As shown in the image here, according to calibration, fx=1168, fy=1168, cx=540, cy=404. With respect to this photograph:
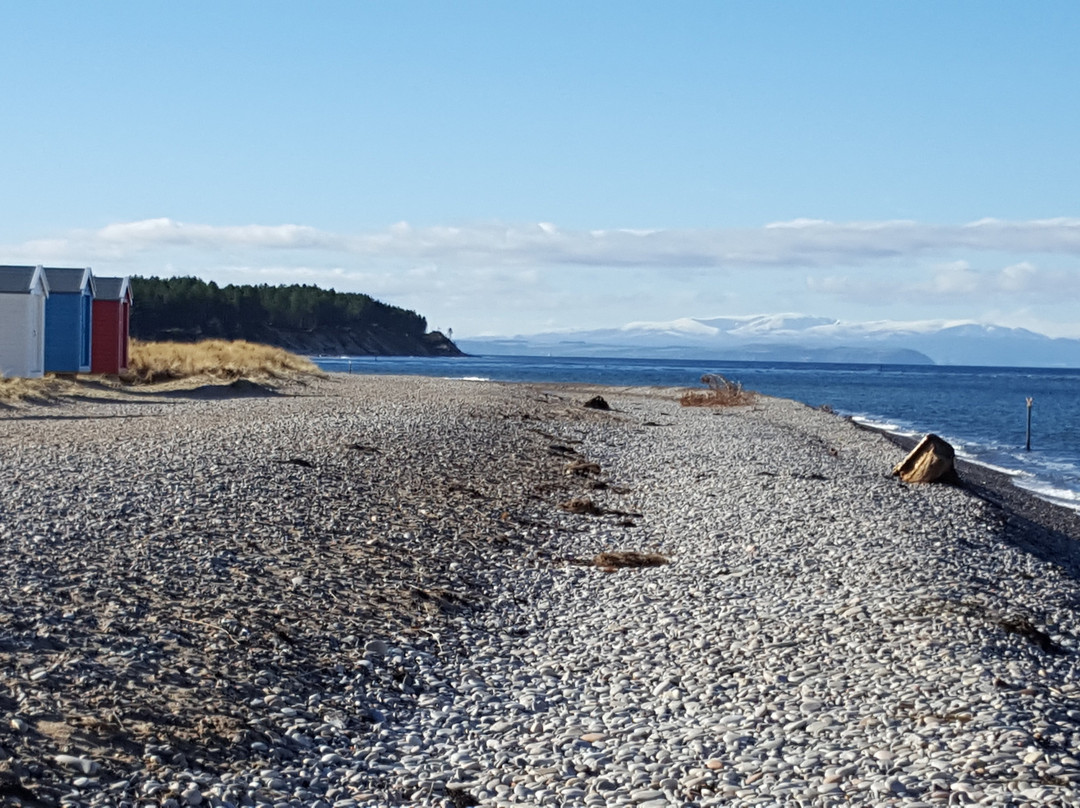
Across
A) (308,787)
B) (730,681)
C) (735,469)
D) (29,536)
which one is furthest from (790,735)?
(735,469)

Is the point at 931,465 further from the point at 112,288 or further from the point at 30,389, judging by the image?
the point at 112,288

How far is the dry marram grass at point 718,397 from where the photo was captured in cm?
4506

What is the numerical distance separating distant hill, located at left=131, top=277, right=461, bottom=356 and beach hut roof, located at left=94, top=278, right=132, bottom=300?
243ft

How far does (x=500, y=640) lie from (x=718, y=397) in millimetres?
36863

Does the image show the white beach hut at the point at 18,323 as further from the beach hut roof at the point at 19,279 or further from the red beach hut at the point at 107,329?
the red beach hut at the point at 107,329

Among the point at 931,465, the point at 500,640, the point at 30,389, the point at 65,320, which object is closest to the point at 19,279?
the point at 65,320

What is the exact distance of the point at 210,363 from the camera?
41.4 metres

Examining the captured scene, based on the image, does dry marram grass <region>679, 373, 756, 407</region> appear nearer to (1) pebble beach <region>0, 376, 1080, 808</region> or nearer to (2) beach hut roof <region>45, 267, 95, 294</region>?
(2) beach hut roof <region>45, 267, 95, 294</region>

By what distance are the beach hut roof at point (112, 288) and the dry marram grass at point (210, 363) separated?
2.45m

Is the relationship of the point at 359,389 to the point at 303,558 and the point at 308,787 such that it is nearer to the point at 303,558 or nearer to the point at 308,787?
the point at 303,558

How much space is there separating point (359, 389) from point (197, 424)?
1887 centimetres

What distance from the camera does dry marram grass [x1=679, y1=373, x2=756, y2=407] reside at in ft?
148

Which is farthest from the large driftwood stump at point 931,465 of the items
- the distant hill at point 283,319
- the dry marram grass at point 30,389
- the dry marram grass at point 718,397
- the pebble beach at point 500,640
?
the distant hill at point 283,319

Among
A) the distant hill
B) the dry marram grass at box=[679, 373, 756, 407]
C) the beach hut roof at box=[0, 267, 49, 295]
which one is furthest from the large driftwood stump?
the distant hill
